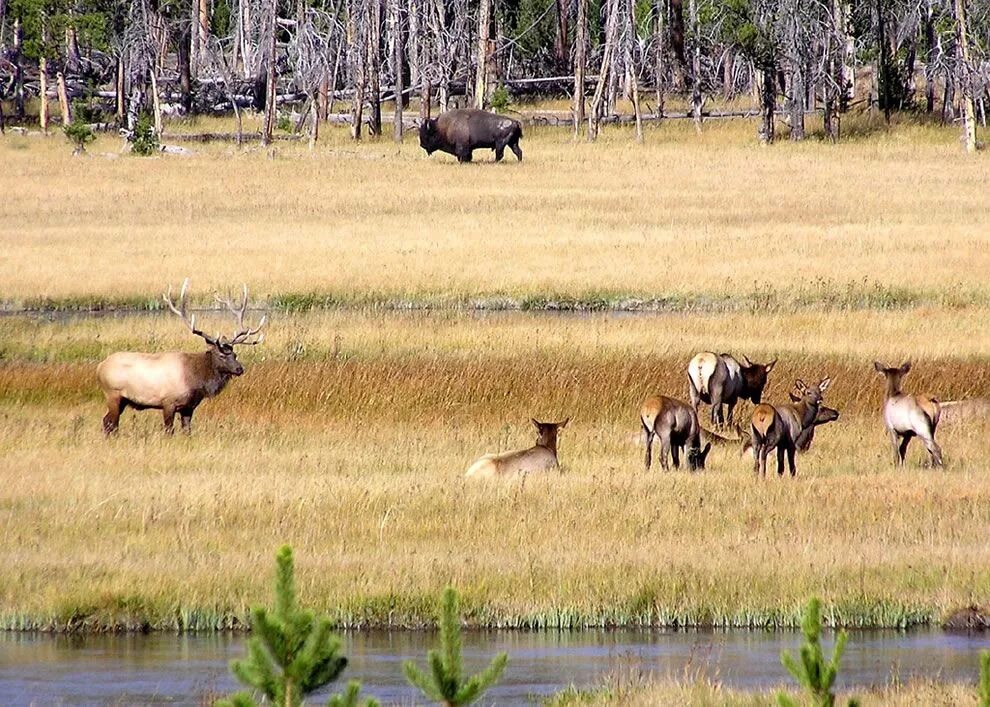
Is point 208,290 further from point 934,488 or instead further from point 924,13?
point 924,13

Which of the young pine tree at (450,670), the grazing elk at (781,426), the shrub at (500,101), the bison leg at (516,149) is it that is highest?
the shrub at (500,101)

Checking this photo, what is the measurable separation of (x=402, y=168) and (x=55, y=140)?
49.1 ft

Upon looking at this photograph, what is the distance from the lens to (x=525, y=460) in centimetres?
1550

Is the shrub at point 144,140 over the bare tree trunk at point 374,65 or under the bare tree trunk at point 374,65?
under

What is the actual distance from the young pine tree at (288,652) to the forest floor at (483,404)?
6.45m

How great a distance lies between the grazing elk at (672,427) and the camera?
15.8 metres

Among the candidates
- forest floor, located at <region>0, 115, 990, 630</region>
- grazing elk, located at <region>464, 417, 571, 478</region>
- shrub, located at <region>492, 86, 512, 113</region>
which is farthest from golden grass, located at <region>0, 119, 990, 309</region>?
grazing elk, located at <region>464, 417, 571, 478</region>

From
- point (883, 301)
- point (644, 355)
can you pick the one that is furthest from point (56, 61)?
point (644, 355)

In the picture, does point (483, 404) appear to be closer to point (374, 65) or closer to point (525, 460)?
point (525, 460)

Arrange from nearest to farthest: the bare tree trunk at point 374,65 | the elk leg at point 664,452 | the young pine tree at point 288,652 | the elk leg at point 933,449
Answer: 1. the young pine tree at point 288,652
2. the elk leg at point 933,449
3. the elk leg at point 664,452
4. the bare tree trunk at point 374,65

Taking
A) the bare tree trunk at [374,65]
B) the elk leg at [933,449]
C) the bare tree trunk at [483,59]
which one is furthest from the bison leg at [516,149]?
the elk leg at [933,449]

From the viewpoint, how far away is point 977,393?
20.8 meters

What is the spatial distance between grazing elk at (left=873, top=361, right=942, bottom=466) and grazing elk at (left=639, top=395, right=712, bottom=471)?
5.77 ft

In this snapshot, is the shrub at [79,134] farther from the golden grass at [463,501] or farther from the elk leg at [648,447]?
the elk leg at [648,447]
